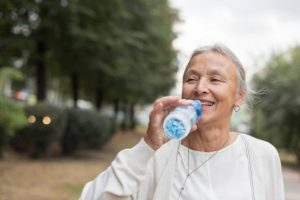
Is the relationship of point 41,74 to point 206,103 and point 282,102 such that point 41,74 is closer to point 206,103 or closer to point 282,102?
point 282,102

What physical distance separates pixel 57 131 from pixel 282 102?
8.09 metres

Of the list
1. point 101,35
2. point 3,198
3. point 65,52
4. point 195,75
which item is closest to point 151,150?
point 195,75

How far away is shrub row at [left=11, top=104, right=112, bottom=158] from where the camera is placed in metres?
12.3

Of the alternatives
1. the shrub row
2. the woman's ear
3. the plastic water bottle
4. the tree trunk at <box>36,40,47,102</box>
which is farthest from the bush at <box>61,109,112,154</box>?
the plastic water bottle

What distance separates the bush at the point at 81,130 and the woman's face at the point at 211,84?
480 inches

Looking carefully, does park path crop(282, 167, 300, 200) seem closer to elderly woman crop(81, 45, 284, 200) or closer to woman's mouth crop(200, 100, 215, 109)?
elderly woman crop(81, 45, 284, 200)

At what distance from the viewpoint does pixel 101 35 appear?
14852 mm

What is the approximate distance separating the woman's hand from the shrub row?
10.4 metres

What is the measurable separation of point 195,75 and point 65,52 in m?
14.2

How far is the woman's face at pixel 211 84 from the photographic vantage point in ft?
6.98

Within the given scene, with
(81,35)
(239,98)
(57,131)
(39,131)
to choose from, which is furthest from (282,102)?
(239,98)

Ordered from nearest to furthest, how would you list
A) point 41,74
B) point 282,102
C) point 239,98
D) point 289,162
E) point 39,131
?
point 239,98 → point 39,131 → point 41,74 → point 282,102 → point 289,162

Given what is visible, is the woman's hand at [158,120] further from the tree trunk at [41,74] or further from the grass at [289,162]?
the grass at [289,162]

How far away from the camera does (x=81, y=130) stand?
1465 centimetres
